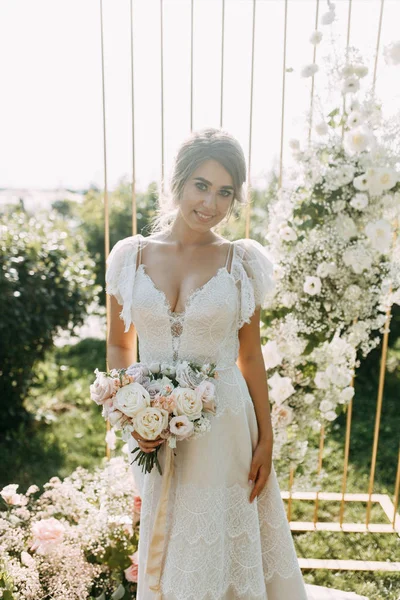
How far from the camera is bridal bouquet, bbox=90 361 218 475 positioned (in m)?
1.94

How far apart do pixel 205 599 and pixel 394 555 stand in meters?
1.70

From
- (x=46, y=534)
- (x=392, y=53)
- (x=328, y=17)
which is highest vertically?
(x=328, y=17)

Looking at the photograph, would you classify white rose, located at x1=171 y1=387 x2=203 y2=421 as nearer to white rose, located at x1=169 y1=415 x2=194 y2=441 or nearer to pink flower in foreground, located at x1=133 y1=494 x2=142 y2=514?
white rose, located at x1=169 y1=415 x2=194 y2=441

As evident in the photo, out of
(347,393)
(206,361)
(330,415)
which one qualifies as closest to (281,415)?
(330,415)

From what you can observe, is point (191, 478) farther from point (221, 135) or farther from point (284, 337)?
point (221, 135)

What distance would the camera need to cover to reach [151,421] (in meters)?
1.94

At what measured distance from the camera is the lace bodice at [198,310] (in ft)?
7.31

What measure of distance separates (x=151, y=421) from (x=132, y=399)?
10cm

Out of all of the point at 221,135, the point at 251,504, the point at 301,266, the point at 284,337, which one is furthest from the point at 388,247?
the point at 251,504

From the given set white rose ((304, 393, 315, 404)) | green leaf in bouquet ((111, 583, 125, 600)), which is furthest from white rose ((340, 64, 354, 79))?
green leaf in bouquet ((111, 583, 125, 600))

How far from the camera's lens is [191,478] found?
2.24m

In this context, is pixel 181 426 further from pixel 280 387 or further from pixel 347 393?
pixel 347 393

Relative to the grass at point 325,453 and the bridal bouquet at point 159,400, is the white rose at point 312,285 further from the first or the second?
the grass at point 325,453

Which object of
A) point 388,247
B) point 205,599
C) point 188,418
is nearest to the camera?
point 188,418
